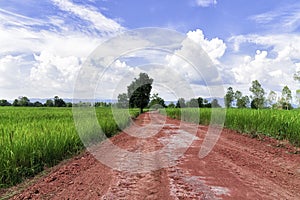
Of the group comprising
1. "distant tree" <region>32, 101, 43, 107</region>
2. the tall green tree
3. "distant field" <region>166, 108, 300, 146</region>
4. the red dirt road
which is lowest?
the red dirt road

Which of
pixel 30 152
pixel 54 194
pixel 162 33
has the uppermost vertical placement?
pixel 162 33

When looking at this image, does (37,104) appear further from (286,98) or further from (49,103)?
(286,98)

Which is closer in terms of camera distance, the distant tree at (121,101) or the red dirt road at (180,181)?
the red dirt road at (180,181)

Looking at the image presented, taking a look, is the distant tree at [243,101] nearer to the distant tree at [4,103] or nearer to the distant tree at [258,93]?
the distant tree at [258,93]

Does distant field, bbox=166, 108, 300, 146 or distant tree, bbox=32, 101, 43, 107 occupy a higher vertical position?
distant tree, bbox=32, 101, 43, 107

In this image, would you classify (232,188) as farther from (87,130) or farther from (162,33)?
(162,33)

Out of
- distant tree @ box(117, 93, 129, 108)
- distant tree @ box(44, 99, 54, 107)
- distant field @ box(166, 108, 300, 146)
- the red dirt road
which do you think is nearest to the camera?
the red dirt road

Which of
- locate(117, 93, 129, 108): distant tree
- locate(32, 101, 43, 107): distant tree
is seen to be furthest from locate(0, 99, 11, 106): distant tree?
locate(117, 93, 129, 108): distant tree

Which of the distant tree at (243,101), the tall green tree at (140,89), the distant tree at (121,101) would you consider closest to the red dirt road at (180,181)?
the distant tree at (121,101)

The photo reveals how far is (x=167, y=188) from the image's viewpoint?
4.52 m

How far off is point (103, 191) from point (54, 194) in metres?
0.80

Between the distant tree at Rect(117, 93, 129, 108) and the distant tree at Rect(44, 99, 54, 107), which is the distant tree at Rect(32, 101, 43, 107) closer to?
the distant tree at Rect(44, 99, 54, 107)

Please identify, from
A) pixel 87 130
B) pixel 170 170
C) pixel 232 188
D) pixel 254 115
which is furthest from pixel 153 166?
pixel 254 115

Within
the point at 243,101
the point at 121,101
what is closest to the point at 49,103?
the point at 121,101
